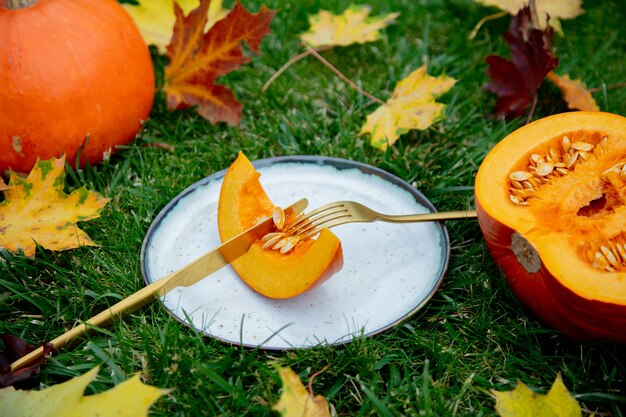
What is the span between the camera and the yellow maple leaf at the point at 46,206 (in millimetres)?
1338

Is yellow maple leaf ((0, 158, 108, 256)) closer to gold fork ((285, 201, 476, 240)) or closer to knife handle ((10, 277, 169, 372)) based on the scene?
knife handle ((10, 277, 169, 372))

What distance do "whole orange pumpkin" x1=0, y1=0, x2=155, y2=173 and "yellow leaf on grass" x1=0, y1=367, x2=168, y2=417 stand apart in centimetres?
67

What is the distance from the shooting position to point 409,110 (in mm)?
1696

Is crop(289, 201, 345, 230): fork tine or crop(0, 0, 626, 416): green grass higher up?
crop(289, 201, 345, 230): fork tine

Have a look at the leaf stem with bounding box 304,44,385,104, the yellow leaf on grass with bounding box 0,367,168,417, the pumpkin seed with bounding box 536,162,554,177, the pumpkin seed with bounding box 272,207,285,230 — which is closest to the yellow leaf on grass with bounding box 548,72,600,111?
the leaf stem with bounding box 304,44,385,104

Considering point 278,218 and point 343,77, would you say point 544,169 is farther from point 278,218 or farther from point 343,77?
point 343,77

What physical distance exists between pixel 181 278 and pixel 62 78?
60 centimetres

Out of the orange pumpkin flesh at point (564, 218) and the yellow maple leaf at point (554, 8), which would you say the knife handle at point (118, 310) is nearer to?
the orange pumpkin flesh at point (564, 218)

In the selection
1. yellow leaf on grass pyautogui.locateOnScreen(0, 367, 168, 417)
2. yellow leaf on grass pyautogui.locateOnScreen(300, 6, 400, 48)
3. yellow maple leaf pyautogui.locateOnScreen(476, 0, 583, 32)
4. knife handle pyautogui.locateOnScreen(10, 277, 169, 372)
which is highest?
yellow maple leaf pyautogui.locateOnScreen(476, 0, 583, 32)

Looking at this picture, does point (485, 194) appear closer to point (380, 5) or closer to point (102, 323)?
point (102, 323)

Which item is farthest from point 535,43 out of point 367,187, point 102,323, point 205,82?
point 102,323

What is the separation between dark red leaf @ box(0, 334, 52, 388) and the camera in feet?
3.46

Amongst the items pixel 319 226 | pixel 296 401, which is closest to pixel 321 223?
pixel 319 226

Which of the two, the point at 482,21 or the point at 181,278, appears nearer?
the point at 181,278
